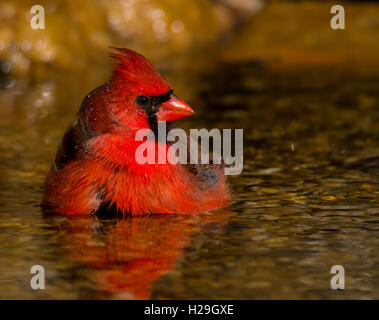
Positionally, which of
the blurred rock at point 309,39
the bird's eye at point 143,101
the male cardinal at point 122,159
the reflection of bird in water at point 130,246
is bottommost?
the reflection of bird in water at point 130,246

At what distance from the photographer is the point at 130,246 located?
4742 mm

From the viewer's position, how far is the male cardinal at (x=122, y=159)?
190 inches

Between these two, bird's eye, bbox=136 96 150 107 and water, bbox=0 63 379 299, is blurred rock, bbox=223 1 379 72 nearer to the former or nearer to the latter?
water, bbox=0 63 379 299

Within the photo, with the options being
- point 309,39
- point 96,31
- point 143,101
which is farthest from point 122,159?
point 309,39

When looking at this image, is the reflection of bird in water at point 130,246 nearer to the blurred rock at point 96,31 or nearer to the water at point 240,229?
the water at point 240,229

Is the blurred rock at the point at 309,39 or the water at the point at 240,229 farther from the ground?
the blurred rock at the point at 309,39

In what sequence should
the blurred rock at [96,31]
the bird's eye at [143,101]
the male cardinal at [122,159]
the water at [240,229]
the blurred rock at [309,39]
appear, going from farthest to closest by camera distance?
the blurred rock at [309,39] < the blurred rock at [96,31] < the bird's eye at [143,101] < the male cardinal at [122,159] < the water at [240,229]

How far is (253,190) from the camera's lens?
19.5 feet

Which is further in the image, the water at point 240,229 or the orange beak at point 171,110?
the orange beak at point 171,110

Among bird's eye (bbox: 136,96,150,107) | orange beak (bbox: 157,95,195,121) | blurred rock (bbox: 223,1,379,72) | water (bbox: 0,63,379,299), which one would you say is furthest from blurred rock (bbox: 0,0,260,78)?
Result: bird's eye (bbox: 136,96,150,107)

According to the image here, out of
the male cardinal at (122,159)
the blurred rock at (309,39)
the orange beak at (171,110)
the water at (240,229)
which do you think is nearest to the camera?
the water at (240,229)

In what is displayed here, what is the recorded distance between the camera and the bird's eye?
16.3ft

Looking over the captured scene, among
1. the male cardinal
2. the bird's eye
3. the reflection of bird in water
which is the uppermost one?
the bird's eye

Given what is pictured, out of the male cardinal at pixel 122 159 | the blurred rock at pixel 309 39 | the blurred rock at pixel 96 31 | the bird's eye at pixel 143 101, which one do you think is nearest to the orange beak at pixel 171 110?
the male cardinal at pixel 122 159
